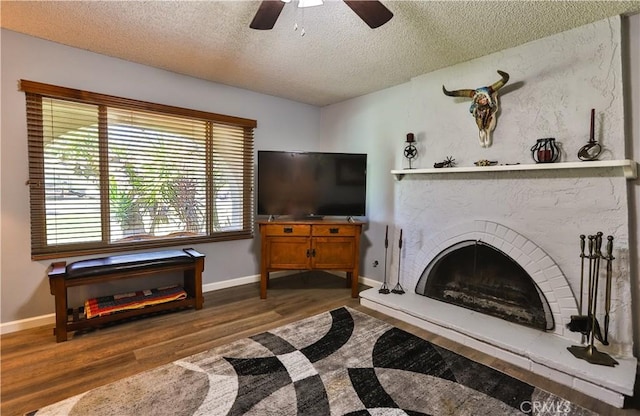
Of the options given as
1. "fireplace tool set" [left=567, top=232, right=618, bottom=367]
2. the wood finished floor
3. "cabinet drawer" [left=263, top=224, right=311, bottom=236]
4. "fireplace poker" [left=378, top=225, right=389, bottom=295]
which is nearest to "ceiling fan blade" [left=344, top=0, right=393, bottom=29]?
"fireplace tool set" [left=567, top=232, right=618, bottom=367]

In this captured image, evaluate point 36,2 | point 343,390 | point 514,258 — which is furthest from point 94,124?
point 514,258

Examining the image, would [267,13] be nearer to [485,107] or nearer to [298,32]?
[298,32]

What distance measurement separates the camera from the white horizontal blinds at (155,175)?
2908 millimetres

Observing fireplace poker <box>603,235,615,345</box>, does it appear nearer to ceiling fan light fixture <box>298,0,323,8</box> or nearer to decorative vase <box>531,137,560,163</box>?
decorative vase <box>531,137,560,163</box>

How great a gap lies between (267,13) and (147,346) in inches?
99.5

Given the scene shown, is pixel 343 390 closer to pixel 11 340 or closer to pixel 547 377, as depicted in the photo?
pixel 547 377

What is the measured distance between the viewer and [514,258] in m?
2.53

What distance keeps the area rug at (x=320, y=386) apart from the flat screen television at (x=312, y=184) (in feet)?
5.22

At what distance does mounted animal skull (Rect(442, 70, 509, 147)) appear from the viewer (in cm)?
262

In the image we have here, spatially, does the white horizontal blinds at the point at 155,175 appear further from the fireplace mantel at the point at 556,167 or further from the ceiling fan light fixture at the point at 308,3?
the fireplace mantel at the point at 556,167

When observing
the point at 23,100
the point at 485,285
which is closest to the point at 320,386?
the point at 485,285

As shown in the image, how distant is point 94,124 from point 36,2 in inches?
39.0

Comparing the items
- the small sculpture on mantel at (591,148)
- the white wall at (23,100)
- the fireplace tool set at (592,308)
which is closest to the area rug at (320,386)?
the fireplace tool set at (592,308)

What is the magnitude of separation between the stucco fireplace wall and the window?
7.28 feet
